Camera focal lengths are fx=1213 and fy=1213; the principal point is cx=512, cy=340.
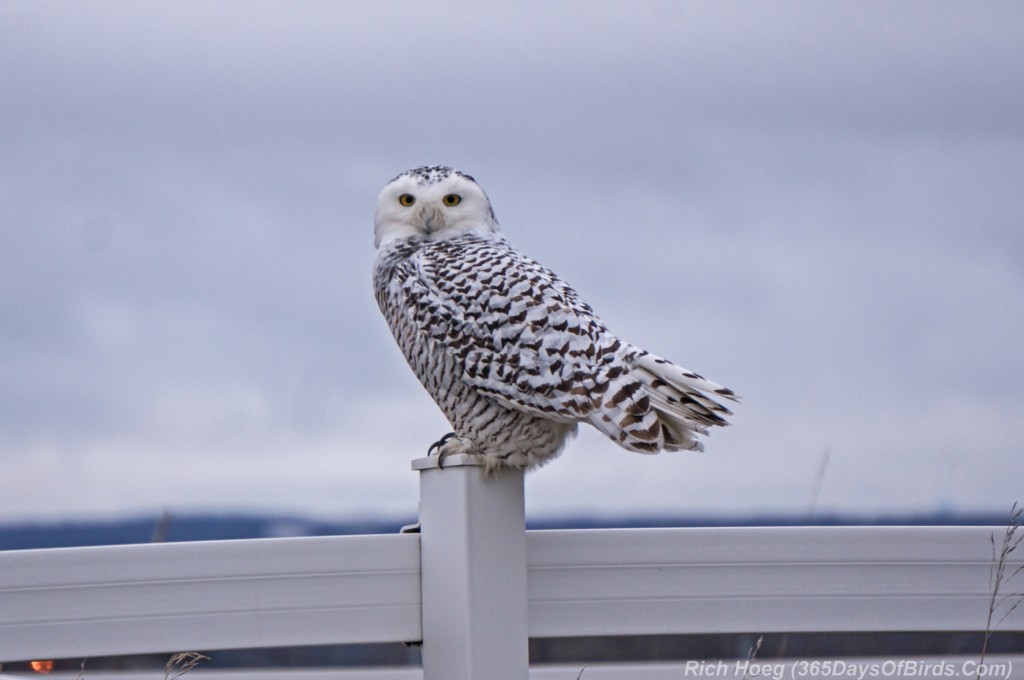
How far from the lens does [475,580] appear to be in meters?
2.65

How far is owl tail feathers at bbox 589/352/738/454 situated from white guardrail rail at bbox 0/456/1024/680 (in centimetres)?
22

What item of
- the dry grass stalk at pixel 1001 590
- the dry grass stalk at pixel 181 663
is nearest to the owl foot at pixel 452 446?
the dry grass stalk at pixel 181 663

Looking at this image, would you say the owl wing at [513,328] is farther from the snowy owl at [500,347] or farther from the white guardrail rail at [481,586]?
the white guardrail rail at [481,586]

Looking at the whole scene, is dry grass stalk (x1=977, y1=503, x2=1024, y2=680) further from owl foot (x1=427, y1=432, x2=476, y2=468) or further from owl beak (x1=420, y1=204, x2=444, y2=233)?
owl beak (x1=420, y1=204, x2=444, y2=233)

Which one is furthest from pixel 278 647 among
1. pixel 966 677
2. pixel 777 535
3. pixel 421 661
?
pixel 966 677

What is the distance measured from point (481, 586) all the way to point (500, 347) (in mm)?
794

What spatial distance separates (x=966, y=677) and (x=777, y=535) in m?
0.61

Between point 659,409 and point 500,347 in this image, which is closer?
point 659,409

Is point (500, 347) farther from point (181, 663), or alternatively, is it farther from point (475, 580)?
point (181, 663)

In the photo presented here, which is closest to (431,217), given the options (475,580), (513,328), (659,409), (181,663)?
(513,328)

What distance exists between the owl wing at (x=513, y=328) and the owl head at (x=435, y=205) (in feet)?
0.83

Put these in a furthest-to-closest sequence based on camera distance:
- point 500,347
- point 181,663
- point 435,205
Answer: point 435,205
point 500,347
point 181,663

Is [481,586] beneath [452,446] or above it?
beneath

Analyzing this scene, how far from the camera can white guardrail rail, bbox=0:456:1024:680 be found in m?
2.61
